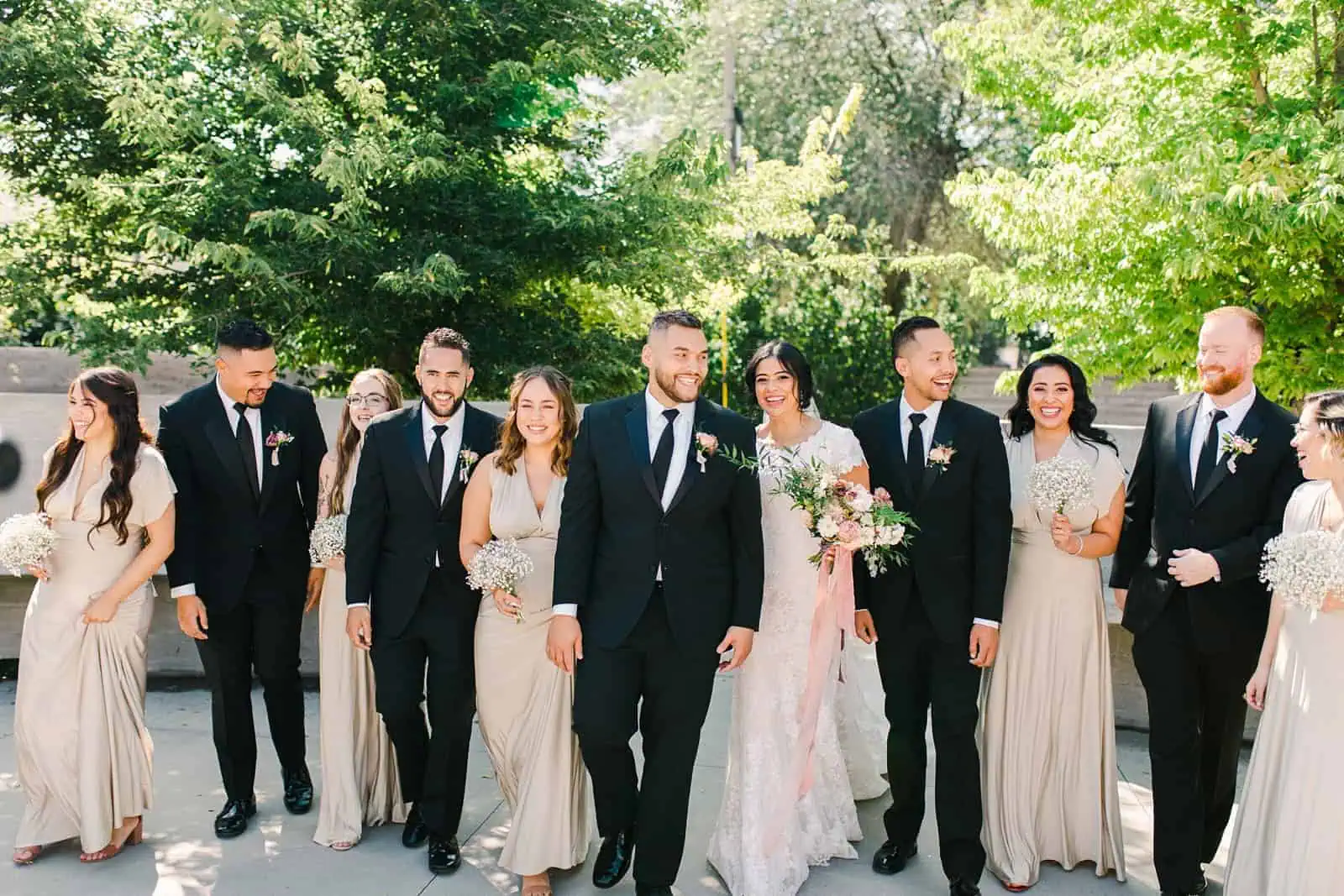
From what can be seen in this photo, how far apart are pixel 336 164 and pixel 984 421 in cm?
577

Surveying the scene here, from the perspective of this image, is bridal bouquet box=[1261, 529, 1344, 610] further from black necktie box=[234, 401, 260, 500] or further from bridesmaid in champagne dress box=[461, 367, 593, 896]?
black necktie box=[234, 401, 260, 500]

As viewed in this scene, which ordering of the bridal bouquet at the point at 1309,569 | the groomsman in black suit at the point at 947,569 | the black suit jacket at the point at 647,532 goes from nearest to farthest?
the bridal bouquet at the point at 1309,569
the black suit jacket at the point at 647,532
the groomsman in black suit at the point at 947,569

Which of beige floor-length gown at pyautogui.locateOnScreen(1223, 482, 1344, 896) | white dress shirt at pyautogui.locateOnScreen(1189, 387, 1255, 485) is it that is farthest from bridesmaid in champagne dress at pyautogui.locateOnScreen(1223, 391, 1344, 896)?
white dress shirt at pyautogui.locateOnScreen(1189, 387, 1255, 485)

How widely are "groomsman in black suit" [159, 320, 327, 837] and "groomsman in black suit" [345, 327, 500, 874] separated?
624 mm

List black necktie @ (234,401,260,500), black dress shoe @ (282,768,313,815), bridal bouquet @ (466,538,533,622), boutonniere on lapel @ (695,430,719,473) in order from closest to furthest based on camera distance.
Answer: boutonniere on lapel @ (695,430,719,473)
bridal bouquet @ (466,538,533,622)
black necktie @ (234,401,260,500)
black dress shoe @ (282,768,313,815)

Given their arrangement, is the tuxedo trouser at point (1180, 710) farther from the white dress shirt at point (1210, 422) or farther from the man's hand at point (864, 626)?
the man's hand at point (864, 626)

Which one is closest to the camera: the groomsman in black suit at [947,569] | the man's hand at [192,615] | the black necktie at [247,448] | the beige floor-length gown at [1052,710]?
the groomsman in black suit at [947,569]

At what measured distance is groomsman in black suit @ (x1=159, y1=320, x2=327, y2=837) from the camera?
16.0ft

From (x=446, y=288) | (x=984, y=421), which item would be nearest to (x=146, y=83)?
(x=446, y=288)

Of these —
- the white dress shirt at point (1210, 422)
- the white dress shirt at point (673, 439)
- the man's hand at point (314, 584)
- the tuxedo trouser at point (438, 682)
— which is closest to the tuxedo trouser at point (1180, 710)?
the white dress shirt at point (1210, 422)

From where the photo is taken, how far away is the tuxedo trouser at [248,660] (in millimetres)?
4969

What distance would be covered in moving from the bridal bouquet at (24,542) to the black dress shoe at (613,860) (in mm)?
2656

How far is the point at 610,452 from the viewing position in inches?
162

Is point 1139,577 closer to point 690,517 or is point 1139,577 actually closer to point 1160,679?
point 1160,679
